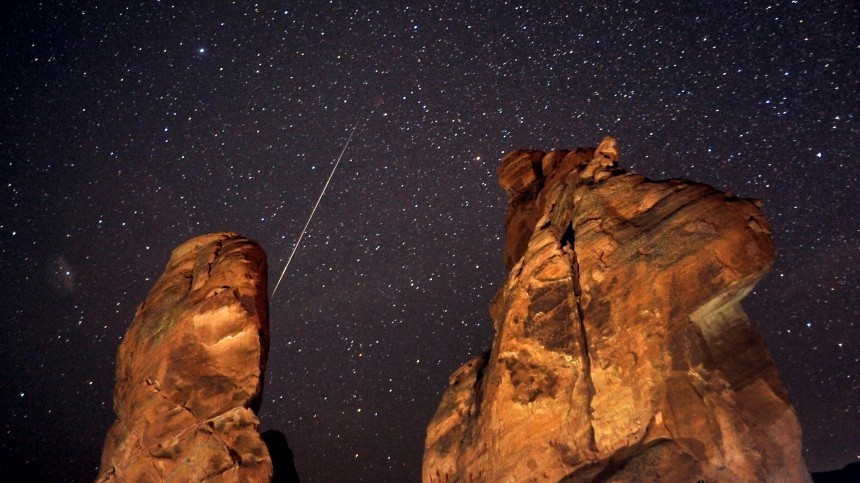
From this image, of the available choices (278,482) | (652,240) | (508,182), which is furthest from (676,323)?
(278,482)

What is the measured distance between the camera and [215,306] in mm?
20562

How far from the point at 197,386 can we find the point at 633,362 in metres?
15.8

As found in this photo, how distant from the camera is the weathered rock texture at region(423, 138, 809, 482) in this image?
12727 mm

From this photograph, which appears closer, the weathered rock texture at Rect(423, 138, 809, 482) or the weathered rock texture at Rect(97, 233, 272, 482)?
the weathered rock texture at Rect(423, 138, 809, 482)

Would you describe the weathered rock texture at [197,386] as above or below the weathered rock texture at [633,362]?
above

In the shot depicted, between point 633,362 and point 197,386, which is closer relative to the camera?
point 633,362

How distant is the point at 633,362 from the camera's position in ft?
47.0

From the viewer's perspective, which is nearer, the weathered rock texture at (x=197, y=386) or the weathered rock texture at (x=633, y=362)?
the weathered rock texture at (x=633, y=362)

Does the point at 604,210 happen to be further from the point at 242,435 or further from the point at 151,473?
the point at 151,473

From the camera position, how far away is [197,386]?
20.1 meters

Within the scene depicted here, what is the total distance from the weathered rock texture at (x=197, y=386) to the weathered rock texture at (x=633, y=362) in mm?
7555

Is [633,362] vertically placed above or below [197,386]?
below

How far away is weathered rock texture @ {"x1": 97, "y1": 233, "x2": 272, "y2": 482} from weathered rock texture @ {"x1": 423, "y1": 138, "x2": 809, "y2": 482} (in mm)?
7555

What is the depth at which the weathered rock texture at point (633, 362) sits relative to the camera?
41.8ft
